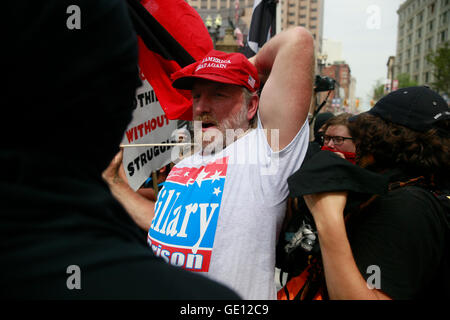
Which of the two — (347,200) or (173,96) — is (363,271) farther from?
(173,96)

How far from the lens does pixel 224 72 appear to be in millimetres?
2025

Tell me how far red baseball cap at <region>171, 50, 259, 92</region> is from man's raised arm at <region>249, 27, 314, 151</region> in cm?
30

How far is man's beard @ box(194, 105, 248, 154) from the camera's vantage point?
2.04 metres

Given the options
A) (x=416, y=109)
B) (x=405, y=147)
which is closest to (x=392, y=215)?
(x=405, y=147)

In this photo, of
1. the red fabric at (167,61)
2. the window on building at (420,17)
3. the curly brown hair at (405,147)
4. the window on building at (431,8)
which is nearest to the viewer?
the curly brown hair at (405,147)

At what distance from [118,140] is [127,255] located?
266mm

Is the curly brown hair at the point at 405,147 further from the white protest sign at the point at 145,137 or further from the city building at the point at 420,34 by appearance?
the city building at the point at 420,34

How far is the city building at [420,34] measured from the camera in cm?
5062

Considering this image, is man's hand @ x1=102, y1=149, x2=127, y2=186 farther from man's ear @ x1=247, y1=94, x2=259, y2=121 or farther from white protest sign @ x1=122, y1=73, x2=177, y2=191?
man's ear @ x1=247, y1=94, x2=259, y2=121

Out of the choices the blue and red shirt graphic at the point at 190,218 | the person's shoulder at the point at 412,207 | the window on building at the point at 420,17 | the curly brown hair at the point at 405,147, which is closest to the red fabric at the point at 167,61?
the blue and red shirt graphic at the point at 190,218

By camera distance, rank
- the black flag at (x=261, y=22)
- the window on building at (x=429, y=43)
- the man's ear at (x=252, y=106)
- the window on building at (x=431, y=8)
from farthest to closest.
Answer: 1. the window on building at (x=429, y=43)
2. the window on building at (x=431, y=8)
3. the black flag at (x=261, y=22)
4. the man's ear at (x=252, y=106)

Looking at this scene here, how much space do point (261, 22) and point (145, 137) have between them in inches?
84.3

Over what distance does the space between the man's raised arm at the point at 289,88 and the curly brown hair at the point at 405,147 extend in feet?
1.12

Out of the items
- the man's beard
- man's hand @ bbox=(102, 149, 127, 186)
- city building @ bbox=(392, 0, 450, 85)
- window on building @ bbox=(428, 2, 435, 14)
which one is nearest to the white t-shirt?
the man's beard
